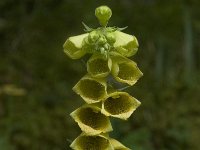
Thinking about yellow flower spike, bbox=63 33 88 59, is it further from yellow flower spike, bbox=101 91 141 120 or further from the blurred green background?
the blurred green background

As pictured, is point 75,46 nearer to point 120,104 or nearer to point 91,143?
point 120,104

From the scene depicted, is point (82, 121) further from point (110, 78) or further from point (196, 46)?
point (196, 46)

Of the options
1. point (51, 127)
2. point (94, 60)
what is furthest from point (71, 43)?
point (51, 127)

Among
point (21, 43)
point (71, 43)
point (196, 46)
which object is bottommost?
point (196, 46)

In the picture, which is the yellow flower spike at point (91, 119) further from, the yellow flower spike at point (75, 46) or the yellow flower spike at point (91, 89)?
the yellow flower spike at point (75, 46)

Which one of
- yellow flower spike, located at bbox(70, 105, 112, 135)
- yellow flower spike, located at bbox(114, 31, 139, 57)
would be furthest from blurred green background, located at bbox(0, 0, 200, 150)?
yellow flower spike, located at bbox(114, 31, 139, 57)

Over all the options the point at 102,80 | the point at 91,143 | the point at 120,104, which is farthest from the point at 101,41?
the point at 91,143

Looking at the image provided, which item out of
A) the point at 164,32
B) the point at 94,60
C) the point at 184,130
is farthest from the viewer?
the point at 164,32
